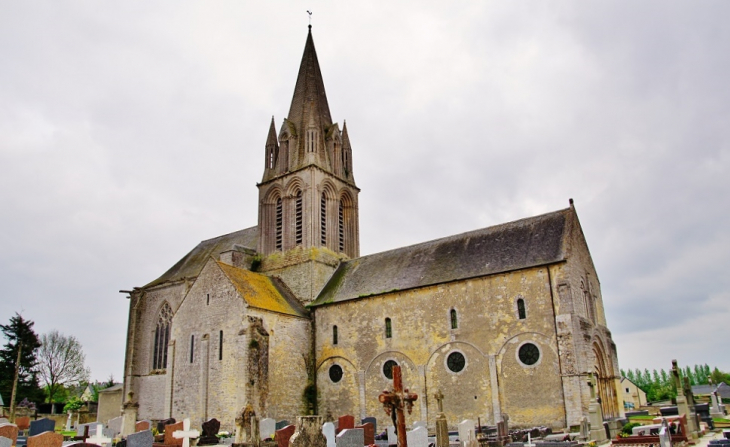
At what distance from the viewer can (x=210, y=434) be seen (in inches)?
922

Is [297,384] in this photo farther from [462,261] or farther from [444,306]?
[462,261]

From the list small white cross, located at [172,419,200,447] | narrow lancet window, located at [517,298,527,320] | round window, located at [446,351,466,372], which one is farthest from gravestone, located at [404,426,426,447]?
narrow lancet window, located at [517,298,527,320]

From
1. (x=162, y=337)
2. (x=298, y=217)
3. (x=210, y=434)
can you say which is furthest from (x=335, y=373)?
(x=162, y=337)

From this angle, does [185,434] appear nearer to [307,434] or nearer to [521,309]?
[307,434]

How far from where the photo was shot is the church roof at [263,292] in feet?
95.0

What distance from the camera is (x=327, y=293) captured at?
3253 centimetres

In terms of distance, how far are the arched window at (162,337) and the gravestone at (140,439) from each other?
69.9 ft

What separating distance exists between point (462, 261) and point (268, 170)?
54.9 ft

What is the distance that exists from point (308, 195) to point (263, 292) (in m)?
7.61

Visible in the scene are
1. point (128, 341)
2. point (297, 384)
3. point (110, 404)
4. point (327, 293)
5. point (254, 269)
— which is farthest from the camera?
point (110, 404)

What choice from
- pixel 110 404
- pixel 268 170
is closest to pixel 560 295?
pixel 268 170

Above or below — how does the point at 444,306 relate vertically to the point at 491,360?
above

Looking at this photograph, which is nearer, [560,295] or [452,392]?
[560,295]

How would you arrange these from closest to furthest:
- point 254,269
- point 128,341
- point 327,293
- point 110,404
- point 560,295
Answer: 1. point 560,295
2. point 327,293
3. point 254,269
4. point 128,341
5. point 110,404
